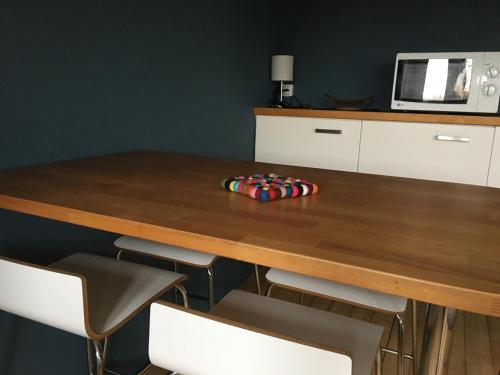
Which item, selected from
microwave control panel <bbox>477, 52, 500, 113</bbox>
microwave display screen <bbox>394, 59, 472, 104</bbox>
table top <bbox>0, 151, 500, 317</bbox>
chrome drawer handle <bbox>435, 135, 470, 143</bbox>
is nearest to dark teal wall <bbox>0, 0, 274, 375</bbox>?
table top <bbox>0, 151, 500, 317</bbox>

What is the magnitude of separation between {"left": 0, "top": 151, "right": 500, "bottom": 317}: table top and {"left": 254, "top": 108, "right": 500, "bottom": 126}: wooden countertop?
1342 millimetres

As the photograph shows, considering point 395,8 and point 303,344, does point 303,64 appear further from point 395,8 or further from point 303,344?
point 303,344

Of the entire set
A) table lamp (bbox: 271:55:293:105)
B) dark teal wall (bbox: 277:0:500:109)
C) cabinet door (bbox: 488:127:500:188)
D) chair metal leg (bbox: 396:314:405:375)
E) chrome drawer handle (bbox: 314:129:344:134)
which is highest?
dark teal wall (bbox: 277:0:500:109)

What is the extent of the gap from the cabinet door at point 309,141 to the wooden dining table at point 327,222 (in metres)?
1.42

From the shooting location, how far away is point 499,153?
231cm

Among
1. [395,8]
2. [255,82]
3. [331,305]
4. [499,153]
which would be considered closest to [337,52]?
[395,8]

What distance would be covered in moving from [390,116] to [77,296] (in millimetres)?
2199

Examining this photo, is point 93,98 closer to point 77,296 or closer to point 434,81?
point 77,296

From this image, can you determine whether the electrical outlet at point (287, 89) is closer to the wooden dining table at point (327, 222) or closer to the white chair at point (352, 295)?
the wooden dining table at point (327, 222)

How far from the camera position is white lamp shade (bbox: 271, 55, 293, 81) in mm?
3010

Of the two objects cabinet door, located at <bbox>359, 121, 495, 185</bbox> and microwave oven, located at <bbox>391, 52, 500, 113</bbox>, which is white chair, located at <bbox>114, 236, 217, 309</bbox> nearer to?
cabinet door, located at <bbox>359, 121, 495, 185</bbox>

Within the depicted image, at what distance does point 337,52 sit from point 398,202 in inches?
98.2

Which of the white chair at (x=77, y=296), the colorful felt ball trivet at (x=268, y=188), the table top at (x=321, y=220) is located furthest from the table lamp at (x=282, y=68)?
the white chair at (x=77, y=296)

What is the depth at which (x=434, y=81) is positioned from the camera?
2.57 m
